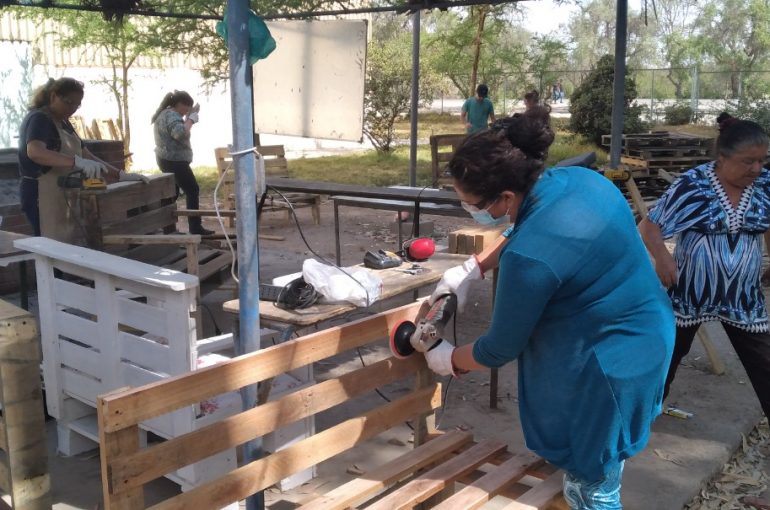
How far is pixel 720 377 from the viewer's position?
524cm

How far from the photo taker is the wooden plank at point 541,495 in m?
2.60

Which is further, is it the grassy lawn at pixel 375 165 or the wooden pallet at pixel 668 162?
the grassy lawn at pixel 375 165

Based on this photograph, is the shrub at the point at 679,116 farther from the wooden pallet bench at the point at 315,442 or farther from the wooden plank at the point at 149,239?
the wooden pallet bench at the point at 315,442

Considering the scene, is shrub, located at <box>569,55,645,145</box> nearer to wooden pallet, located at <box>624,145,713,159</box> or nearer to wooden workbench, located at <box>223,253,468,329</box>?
wooden pallet, located at <box>624,145,713,159</box>

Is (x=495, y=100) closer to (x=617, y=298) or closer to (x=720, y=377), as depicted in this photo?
(x=720, y=377)

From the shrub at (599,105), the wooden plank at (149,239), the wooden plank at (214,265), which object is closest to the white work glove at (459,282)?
the wooden plank at (149,239)

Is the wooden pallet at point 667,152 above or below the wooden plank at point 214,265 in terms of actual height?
above

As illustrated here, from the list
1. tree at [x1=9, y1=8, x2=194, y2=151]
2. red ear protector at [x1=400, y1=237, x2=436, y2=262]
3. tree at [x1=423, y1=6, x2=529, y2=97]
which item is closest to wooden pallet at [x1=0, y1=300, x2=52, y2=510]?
red ear protector at [x1=400, y1=237, x2=436, y2=262]

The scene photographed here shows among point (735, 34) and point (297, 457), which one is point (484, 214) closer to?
point (297, 457)

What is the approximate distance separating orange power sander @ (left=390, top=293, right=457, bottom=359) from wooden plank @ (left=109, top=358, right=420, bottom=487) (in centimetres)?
14

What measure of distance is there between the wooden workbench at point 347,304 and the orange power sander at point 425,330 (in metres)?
0.54

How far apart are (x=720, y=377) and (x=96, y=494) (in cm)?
388

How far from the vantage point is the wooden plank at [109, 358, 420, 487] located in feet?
7.18

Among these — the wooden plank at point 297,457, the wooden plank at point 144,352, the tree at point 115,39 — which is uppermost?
the tree at point 115,39
